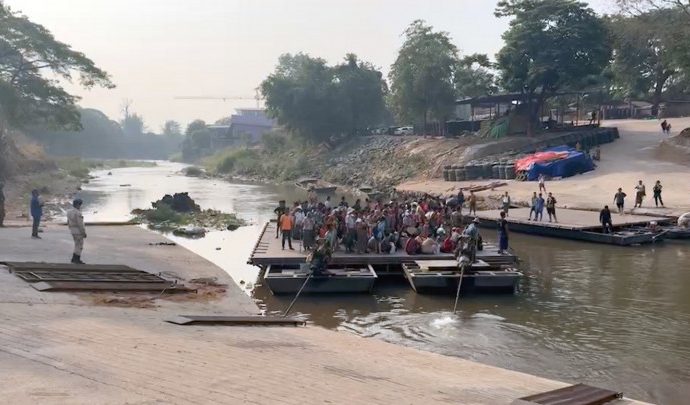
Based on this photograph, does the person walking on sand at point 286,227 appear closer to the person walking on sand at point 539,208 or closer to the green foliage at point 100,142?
the person walking on sand at point 539,208

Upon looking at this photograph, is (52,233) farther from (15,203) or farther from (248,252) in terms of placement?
(15,203)

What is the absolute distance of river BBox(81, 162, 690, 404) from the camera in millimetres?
12734

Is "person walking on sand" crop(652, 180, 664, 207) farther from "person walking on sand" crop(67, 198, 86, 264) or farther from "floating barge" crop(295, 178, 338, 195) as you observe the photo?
"floating barge" crop(295, 178, 338, 195)

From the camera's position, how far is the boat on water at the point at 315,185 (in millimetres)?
59031

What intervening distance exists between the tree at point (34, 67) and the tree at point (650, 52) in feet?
136

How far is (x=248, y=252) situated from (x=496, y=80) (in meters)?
33.6

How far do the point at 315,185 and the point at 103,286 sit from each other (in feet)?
161

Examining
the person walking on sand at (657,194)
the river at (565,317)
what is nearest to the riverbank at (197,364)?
the river at (565,317)

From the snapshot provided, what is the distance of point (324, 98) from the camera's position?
77125 mm

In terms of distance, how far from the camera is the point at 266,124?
133250mm

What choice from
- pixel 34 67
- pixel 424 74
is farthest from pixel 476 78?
pixel 34 67

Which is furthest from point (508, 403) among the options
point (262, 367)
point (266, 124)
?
point (266, 124)

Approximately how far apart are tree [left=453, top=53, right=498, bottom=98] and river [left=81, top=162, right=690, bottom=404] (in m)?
28.7

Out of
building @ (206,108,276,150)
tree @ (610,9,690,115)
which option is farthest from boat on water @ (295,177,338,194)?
building @ (206,108,276,150)
